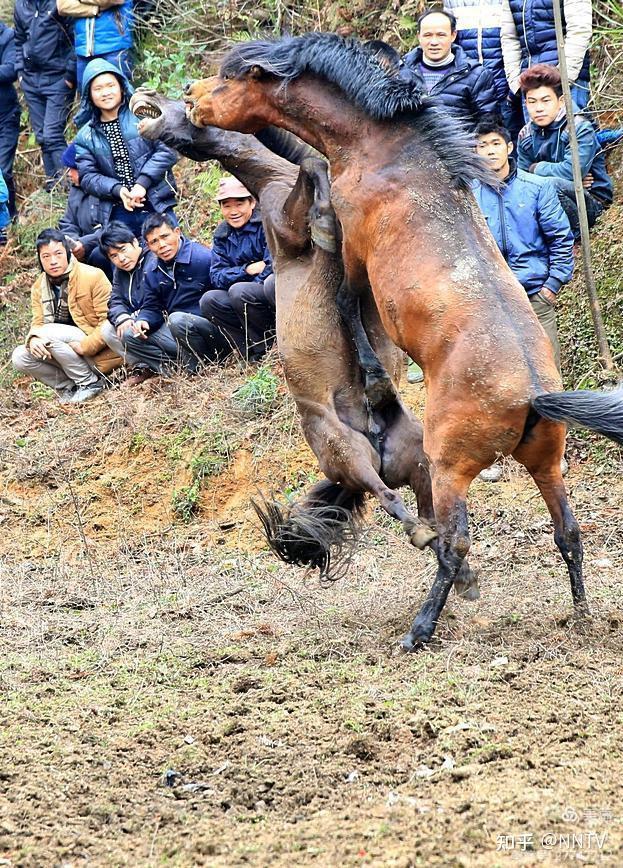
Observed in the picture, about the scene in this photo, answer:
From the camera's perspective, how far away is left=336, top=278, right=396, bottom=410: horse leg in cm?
582

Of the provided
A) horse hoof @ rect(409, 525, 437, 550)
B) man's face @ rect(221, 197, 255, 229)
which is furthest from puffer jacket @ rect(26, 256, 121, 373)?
horse hoof @ rect(409, 525, 437, 550)

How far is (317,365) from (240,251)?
3873 millimetres

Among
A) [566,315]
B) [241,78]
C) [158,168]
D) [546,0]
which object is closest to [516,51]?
[546,0]

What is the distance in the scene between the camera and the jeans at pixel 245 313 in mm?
9453

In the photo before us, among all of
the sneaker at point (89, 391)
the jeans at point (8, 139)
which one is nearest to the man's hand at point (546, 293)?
the sneaker at point (89, 391)

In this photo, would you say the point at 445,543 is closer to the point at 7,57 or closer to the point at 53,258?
the point at 53,258

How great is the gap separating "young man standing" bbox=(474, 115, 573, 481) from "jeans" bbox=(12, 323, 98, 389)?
4.74 m

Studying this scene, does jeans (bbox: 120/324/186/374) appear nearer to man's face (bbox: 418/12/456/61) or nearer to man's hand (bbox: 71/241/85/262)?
man's hand (bbox: 71/241/85/262)

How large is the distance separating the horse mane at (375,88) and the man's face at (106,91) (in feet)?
18.2

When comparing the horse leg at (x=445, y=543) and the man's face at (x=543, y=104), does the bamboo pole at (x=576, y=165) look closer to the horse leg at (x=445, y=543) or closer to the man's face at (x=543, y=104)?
the man's face at (x=543, y=104)

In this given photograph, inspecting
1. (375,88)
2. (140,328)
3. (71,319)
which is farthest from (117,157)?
(375,88)

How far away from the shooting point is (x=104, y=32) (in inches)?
488

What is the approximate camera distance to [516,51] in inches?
364

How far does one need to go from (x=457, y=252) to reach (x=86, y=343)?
21.1 ft
